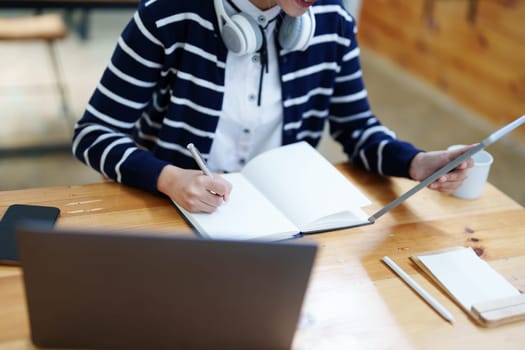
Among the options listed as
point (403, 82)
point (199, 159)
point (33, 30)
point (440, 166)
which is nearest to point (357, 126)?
point (440, 166)

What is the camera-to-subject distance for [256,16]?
3.56 feet

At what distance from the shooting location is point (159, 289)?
0.59m

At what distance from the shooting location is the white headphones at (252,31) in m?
1.02

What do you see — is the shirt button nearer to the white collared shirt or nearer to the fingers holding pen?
the white collared shirt

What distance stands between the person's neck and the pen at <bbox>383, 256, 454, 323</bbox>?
550 millimetres

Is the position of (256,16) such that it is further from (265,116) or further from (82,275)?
(82,275)

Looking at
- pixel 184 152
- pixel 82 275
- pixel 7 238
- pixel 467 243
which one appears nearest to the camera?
pixel 82 275

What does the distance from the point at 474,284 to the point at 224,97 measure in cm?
60

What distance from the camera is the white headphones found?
1.02m

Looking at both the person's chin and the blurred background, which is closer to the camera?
the person's chin

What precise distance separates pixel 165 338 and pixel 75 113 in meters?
2.36

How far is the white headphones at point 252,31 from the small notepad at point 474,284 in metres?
0.49

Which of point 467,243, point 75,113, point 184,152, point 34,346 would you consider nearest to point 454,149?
point 467,243

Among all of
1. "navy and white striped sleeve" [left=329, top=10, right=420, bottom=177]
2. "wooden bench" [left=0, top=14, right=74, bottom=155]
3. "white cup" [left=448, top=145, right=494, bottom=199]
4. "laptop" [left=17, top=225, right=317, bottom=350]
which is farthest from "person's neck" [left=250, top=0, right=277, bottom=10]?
"wooden bench" [left=0, top=14, right=74, bottom=155]
